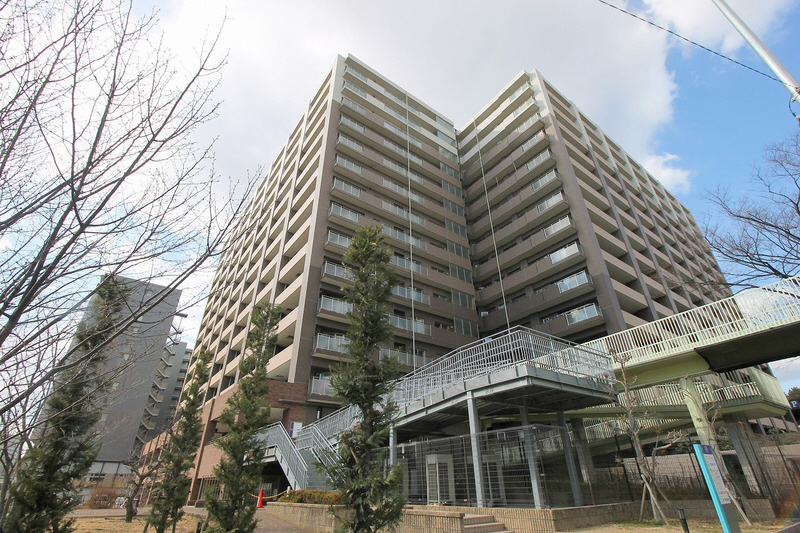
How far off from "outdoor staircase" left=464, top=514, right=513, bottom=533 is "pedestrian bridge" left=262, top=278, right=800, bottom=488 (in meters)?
2.26

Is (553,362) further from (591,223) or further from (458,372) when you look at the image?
(591,223)

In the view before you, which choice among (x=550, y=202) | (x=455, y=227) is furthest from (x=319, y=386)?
(x=550, y=202)

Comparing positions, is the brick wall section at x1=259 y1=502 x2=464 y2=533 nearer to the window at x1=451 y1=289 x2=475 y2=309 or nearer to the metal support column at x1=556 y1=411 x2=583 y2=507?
the metal support column at x1=556 y1=411 x2=583 y2=507

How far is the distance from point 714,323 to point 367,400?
12.0 meters

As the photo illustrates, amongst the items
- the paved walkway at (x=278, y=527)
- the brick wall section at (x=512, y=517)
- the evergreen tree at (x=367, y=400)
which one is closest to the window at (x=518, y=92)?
the evergreen tree at (x=367, y=400)

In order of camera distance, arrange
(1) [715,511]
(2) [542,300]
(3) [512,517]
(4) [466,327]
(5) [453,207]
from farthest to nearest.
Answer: (5) [453,207], (4) [466,327], (2) [542,300], (1) [715,511], (3) [512,517]

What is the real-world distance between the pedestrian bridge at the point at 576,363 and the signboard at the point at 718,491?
12.1 ft

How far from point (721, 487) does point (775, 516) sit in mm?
10074

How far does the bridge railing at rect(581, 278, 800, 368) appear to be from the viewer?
11.0 meters

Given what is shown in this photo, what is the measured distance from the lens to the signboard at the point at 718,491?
596 cm

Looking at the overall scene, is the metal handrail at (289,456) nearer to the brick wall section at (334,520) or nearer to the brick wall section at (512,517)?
the brick wall section at (334,520)

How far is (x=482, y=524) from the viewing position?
8.16m

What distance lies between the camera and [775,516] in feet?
39.7

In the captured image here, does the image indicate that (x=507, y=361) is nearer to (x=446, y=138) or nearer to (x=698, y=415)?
(x=698, y=415)
